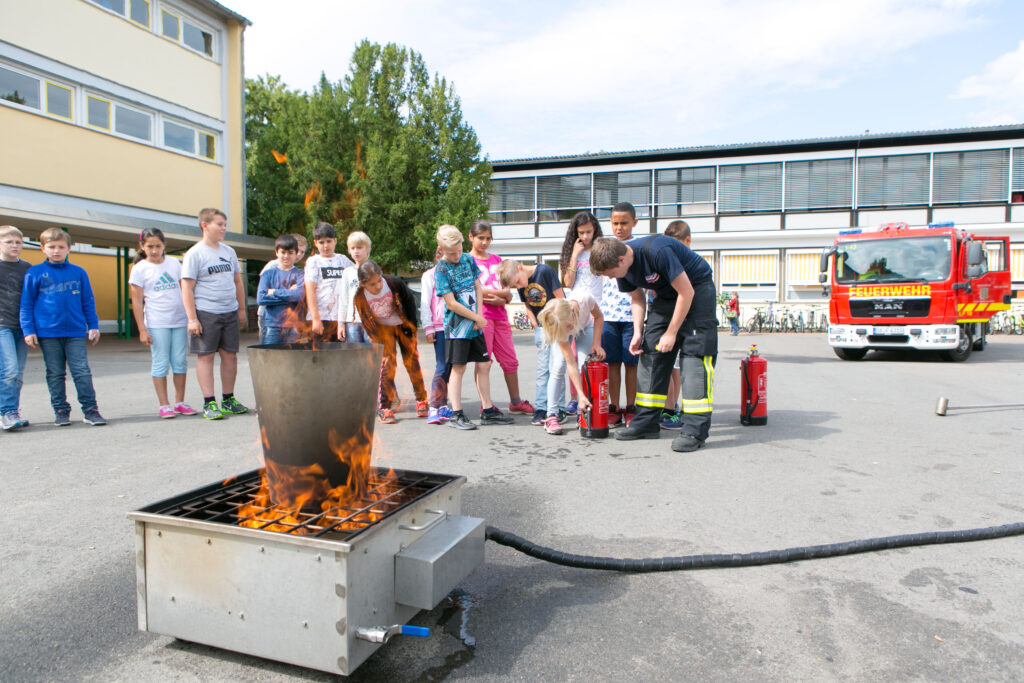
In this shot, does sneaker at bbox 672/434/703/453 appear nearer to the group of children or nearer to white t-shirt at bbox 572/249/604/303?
the group of children

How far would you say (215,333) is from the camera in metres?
6.64

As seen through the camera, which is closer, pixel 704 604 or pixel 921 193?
pixel 704 604

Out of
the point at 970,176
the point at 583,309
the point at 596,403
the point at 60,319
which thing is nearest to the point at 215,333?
the point at 60,319

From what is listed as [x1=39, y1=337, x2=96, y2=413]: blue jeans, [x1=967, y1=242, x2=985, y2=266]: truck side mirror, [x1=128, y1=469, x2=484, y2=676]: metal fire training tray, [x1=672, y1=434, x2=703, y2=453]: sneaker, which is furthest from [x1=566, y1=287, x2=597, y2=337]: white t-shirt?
[x1=967, y1=242, x2=985, y2=266]: truck side mirror

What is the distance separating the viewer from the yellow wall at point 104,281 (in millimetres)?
20859

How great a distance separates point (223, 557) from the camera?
224cm

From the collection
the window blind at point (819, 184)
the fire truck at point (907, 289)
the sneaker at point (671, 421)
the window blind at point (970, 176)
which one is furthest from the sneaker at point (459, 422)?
the window blind at point (970, 176)

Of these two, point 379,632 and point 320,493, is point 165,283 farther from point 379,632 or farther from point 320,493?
point 379,632

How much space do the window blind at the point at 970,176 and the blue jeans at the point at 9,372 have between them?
3057 centimetres

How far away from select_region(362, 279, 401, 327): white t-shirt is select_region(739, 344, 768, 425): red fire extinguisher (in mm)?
3360

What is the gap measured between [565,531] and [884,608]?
1470 millimetres

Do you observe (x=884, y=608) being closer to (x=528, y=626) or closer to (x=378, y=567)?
(x=528, y=626)

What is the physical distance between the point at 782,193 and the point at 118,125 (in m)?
24.5

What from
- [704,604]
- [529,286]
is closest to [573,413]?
[529,286]
